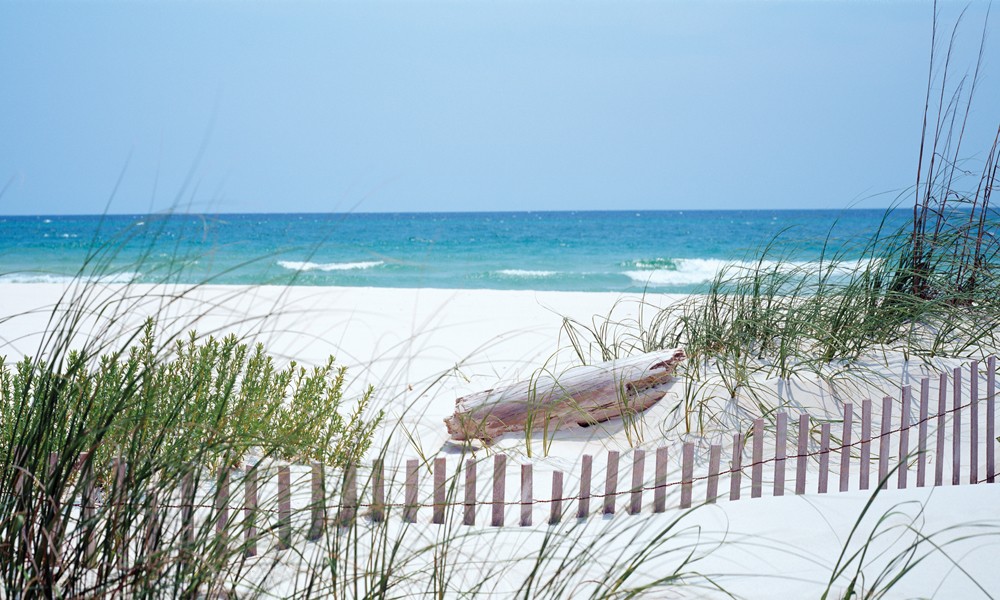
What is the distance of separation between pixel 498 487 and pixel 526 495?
0.38 ft

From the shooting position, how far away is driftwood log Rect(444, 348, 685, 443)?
4395mm

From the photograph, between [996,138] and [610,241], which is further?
[610,241]

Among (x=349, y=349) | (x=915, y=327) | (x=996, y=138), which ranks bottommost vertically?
(x=349, y=349)

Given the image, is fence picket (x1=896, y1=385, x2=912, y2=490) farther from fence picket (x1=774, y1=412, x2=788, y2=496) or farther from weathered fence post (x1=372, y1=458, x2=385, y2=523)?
weathered fence post (x1=372, y1=458, x2=385, y2=523)

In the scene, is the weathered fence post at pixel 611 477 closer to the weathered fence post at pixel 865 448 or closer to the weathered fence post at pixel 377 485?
the weathered fence post at pixel 377 485

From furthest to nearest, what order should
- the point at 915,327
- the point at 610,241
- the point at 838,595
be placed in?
the point at 610,241
the point at 915,327
the point at 838,595

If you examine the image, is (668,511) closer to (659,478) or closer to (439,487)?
(659,478)

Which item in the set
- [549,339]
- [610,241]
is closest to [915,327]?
[549,339]

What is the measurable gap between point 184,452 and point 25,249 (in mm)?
32269

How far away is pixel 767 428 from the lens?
414 cm

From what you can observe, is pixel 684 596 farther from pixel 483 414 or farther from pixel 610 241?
pixel 610 241

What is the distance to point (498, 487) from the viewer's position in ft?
8.90

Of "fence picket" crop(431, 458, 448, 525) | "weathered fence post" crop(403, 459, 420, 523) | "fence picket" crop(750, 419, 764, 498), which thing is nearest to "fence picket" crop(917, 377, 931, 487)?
"fence picket" crop(750, 419, 764, 498)

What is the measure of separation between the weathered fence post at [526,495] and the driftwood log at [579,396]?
1.56 metres
